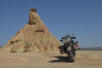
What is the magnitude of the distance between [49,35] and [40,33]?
395 centimetres

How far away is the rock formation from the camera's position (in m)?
65.9

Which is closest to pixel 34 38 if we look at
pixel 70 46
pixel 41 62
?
pixel 41 62

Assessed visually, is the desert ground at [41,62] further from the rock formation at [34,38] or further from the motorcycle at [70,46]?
the rock formation at [34,38]

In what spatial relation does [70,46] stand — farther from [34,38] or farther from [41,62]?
[34,38]

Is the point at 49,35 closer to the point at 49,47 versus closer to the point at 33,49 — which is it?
the point at 49,47

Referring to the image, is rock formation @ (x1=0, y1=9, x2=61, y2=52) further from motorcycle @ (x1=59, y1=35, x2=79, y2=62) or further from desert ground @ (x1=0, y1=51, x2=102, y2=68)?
motorcycle @ (x1=59, y1=35, x2=79, y2=62)

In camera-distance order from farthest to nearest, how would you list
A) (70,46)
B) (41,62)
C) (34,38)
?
(34,38) < (41,62) < (70,46)

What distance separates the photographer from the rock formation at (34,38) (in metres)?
65.9

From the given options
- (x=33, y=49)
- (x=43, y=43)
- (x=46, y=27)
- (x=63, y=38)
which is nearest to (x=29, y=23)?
(x=46, y=27)

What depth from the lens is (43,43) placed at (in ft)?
Answer: 233

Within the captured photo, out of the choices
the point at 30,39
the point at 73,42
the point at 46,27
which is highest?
the point at 46,27

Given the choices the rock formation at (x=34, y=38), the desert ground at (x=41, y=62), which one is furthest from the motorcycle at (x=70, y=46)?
the rock formation at (x=34, y=38)

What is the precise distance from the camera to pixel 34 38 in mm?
71875

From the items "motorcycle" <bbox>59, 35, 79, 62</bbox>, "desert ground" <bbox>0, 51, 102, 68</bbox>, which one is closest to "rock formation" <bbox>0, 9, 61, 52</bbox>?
"desert ground" <bbox>0, 51, 102, 68</bbox>
